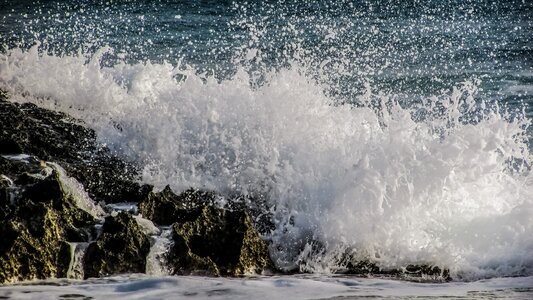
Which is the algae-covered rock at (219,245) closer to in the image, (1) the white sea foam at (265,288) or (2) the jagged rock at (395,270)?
(1) the white sea foam at (265,288)

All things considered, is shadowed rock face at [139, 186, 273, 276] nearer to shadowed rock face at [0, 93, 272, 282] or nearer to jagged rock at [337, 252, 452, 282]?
shadowed rock face at [0, 93, 272, 282]

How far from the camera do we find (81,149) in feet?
24.4

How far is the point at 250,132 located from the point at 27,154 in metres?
2.24

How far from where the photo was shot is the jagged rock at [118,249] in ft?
17.6

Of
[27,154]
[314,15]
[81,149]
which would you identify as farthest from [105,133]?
[314,15]

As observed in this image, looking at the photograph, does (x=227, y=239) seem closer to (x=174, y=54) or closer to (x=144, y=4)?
(x=174, y=54)

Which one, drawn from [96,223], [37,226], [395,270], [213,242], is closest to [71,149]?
[96,223]

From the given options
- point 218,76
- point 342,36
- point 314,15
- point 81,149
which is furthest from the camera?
point 314,15

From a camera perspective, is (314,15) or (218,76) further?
(314,15)

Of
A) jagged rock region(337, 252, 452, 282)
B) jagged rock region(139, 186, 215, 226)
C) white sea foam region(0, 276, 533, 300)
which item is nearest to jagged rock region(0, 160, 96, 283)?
white sea foam region(0, 276, 533, 300)

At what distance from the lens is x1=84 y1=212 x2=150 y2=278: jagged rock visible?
17.6 feet

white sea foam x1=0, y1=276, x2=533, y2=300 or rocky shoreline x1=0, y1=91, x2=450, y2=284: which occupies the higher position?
rocky shoreline x1=0, y1=91, x2=450, y2=284

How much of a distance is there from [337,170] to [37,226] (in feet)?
9.79

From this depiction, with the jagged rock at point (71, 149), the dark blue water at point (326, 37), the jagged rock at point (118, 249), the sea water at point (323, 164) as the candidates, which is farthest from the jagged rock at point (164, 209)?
the dark blue water at point (326, 37)
